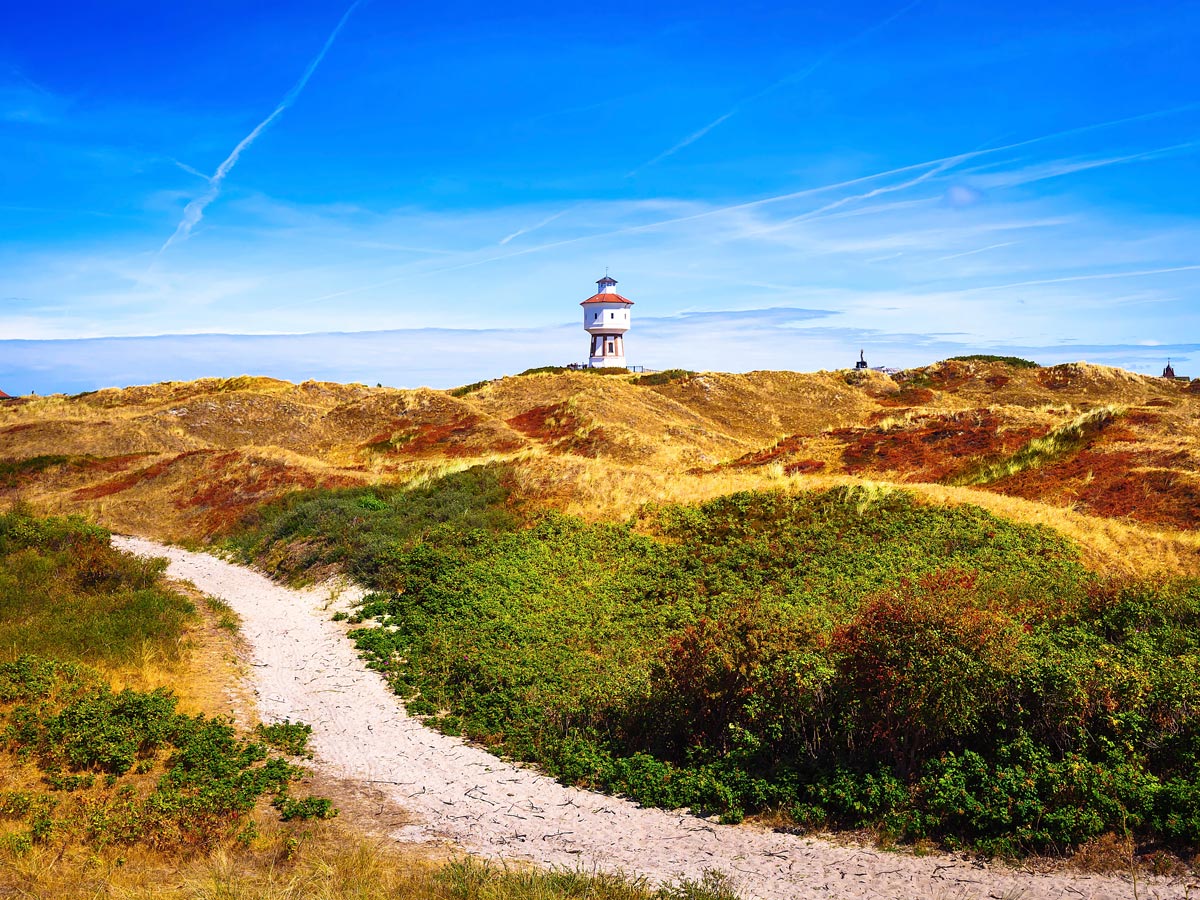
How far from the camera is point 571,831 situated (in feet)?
35.2

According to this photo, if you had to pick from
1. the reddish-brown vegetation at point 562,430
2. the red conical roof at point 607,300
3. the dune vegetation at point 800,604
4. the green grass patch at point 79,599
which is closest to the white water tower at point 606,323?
the red conical roof at point 607,300

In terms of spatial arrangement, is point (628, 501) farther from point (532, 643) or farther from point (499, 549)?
point (532, 643)

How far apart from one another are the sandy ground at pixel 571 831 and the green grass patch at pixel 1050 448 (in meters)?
23.8

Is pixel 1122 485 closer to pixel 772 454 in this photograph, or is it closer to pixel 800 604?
pixel 800 604

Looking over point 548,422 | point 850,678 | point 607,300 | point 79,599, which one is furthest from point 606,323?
point 850,678

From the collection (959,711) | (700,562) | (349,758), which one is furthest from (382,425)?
(959,711)

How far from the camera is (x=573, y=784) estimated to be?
12.2m

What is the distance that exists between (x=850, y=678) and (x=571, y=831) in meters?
4.60

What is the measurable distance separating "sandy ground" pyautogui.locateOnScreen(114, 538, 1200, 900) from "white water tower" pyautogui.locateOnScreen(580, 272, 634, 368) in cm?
7055

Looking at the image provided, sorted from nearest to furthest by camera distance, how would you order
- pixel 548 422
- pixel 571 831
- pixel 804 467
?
pixel 571 831 → pixel 804 467 → pixel 548 422

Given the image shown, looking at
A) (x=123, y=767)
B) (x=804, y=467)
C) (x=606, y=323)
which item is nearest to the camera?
(x=123, y=767)

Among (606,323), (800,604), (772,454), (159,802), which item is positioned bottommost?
(159,802)

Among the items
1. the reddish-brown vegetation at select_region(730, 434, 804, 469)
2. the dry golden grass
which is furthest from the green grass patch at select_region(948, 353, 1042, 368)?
the reddish-brown vegetation at select_region(730, 434, 804, 469)

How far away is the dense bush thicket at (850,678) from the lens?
1008 centimetres
